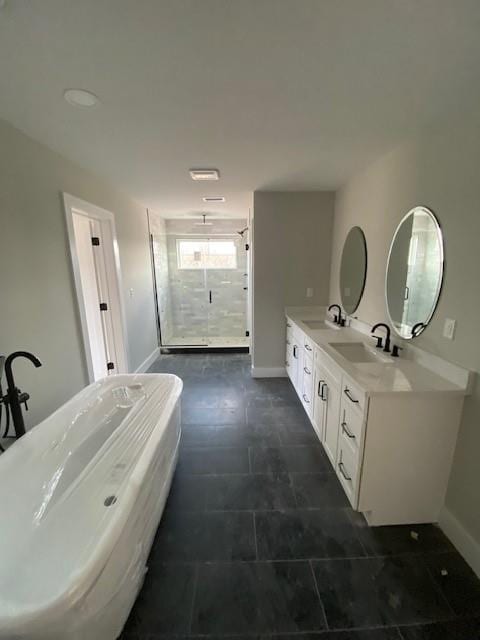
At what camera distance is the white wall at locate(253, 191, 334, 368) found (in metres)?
3.33

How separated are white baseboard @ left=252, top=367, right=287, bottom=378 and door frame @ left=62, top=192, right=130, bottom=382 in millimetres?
1746

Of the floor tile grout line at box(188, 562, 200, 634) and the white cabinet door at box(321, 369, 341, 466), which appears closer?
the floor tile grout line at box(188, 562, 200, 634)

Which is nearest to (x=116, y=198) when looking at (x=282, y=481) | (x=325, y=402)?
(x=325, y=402)

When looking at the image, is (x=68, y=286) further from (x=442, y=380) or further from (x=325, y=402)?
(x=442, y=380)

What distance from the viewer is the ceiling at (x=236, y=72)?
0.96m

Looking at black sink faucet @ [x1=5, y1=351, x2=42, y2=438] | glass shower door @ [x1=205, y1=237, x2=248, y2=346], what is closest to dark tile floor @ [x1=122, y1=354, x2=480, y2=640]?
black sink faucet @ [x1=5, y1=351, x2=42, y2=438]

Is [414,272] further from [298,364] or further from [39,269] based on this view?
[39,269]

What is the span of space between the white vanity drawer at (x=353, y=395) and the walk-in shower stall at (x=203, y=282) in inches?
135

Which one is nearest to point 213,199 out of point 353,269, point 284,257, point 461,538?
point 284,257

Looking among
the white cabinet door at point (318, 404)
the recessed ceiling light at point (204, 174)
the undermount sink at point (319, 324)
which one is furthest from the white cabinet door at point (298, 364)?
the recessed ceiling light at point (204, 174)

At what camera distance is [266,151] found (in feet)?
6.90

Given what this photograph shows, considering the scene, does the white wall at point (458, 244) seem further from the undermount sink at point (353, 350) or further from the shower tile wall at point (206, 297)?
the shower tile wall at point (206, 297)

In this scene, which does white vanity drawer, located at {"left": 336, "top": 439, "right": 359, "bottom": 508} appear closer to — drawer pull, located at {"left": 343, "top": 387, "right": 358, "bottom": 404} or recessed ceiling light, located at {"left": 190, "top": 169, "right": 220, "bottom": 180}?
drawer pull, located at {"left": 343, "top": 387, "right": 358, "bottom": 404}

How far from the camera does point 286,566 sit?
1.42 m
